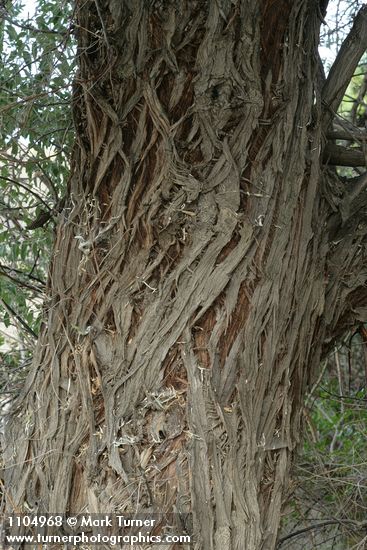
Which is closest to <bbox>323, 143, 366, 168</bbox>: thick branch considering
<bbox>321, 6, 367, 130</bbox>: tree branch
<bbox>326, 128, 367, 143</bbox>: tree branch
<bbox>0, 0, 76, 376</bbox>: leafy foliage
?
<bbox>326, 128, 367, 143</bbox>: tree branch

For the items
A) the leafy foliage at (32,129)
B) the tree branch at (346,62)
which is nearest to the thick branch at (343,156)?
the tree branch at (346,62)

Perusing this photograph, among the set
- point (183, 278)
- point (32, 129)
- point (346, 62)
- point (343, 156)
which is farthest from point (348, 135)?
point (32, 129)

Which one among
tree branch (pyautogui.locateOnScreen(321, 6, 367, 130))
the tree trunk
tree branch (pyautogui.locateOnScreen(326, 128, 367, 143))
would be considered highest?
tree branch (pyautogui.locateOnScreen(321, 6, 367, 130))

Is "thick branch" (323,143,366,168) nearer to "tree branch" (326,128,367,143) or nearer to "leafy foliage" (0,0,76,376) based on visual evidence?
"tree branch" (326,128,367,143)

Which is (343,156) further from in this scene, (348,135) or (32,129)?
(32,129)

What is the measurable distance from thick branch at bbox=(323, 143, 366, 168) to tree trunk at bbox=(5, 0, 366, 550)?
251 millimetres

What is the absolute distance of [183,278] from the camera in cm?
239

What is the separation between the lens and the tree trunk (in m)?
2.26

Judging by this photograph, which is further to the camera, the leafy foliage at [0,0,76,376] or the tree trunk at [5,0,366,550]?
the leafy foliage at [0,0,76,376]

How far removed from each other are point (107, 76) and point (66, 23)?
0.97 metres

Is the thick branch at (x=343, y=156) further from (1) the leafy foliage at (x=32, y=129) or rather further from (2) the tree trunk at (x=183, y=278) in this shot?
(1) the leafy foliage at (x=32, y=129)

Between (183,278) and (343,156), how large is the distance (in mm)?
1011

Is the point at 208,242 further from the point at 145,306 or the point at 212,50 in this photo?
the point at 212,50

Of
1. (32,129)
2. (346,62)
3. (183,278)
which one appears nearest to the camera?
(183,278)
